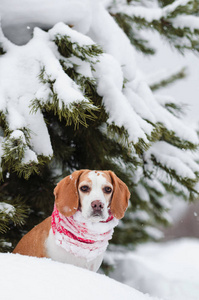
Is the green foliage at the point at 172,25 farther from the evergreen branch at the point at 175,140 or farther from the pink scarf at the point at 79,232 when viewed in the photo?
the pink scarf at the point at 79,232

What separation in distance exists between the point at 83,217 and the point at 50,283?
422 mm

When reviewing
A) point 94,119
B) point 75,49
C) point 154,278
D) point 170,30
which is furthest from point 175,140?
point 154,278

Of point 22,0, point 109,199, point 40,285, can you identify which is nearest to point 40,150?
point 109,199

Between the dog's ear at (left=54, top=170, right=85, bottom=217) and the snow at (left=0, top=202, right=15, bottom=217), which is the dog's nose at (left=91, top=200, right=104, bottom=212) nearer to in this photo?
the dog's ear at (left=54, top=170, right=85, bottom=217)

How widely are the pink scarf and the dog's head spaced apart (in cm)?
7

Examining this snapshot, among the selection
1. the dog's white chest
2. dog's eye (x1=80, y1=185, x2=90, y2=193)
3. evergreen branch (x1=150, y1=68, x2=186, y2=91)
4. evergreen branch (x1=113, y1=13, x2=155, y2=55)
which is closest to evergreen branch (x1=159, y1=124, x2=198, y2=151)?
dog's eye (x1=80, y1=185, x2=90, y2=193)

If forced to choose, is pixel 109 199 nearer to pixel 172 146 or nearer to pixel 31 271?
pixel 31 271

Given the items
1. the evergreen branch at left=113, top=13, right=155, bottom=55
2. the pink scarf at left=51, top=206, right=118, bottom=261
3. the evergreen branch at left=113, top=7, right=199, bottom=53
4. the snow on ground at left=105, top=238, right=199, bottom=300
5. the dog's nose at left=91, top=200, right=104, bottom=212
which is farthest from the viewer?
the snow on ground at left=105, top=238, right=199, bottom=300

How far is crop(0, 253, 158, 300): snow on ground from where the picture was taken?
3.36 feet

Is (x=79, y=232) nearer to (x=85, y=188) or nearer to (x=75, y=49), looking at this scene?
(x=85, y=188)

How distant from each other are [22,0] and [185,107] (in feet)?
4.26

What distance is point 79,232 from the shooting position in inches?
60.3

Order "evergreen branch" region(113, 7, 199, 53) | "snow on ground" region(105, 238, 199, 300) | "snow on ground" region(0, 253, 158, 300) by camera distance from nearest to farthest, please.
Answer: "snow on ground" region(0, 253, 158, 300) < "evergreen branch" region(113, 7, 199, 53) < "snow on ground" region(105, 238, 199, 300)

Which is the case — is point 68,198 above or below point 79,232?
above
